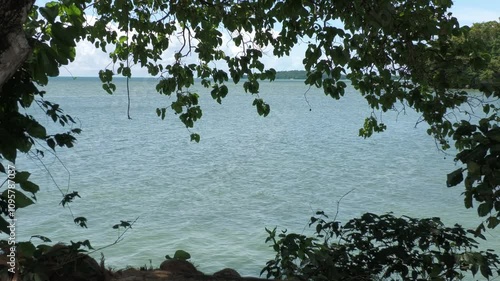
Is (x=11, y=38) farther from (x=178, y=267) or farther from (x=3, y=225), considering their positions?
(x=178, y=267)

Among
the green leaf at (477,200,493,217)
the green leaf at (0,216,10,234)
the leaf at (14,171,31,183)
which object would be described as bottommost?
the green leaf at (477,200,493,217)

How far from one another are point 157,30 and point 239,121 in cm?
3486

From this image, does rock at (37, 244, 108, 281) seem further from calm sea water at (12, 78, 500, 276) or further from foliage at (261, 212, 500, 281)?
foliage at (261, 212, 500, 281)

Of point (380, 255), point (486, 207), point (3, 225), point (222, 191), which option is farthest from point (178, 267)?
point (222, 191)

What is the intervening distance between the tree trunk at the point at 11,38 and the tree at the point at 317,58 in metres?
0.14

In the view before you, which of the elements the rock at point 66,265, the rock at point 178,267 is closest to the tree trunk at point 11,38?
the rock at point 66,265

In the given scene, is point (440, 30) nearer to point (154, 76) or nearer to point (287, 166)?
point (154, 76)

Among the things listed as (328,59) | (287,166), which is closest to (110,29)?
(328,59)

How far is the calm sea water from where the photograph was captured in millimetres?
9516

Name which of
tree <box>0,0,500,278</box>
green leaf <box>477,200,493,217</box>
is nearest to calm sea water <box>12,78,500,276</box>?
tree <box>0,0,500,278</box>

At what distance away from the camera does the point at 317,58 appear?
449cm

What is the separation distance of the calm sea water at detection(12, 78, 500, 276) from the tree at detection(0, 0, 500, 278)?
72cm

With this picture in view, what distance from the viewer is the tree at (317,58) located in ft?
8.93

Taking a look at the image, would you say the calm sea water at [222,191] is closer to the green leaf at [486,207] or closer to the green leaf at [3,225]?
the green leaf at [3,225]
